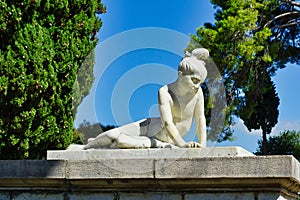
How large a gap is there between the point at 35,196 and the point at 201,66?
6.20 ft

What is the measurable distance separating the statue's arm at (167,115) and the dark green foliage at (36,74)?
Result: 5133 millimetres

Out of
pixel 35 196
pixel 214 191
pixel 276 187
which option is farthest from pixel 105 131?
pixel 276 187

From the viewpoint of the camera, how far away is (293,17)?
17891mm

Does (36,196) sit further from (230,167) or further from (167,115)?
(230,167)

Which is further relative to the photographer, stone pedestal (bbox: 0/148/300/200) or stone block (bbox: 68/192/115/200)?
stone block (bbox: 68/192/115/200)

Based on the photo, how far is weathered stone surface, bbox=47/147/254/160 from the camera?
4.71 metres

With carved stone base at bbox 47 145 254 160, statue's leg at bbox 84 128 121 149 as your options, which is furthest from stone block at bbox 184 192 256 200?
statue's leg at bbox 84 128 121 149

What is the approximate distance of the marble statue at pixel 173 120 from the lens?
5.05 m

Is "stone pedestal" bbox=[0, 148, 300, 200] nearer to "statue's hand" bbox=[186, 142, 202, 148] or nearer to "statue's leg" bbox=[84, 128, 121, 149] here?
"statue's hand" bbox=[186, 142, 202, 148]

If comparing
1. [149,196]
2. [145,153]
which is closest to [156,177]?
[149,196]

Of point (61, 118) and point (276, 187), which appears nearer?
point (276, 187)

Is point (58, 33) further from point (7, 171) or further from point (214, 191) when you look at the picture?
point (214, 191)

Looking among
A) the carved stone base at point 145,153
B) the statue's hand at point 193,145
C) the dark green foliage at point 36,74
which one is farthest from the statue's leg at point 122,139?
the dark green foliage at point 36,74

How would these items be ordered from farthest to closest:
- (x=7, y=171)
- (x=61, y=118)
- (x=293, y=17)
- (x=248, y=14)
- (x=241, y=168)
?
(x=293, y=17), (x=248, y=14), (x=61, y=118), (x=7, y=171), (x=241, y=168)
